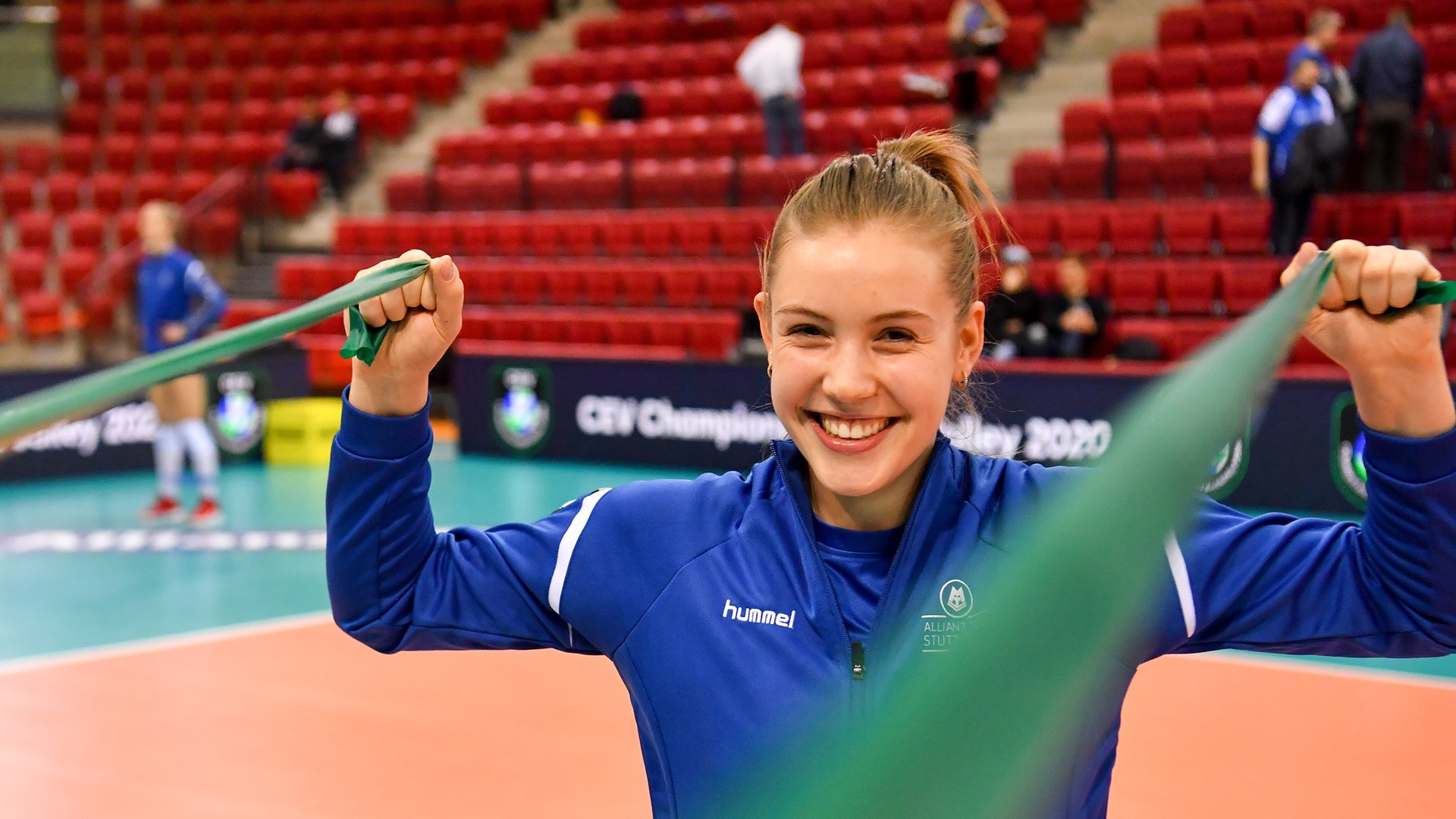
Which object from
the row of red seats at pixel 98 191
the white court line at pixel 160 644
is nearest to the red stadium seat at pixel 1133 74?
the white court line at pixel 160 644

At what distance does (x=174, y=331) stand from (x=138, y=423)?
2.98 meters

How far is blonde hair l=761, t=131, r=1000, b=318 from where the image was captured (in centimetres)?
168

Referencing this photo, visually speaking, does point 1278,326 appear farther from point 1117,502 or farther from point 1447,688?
point 1447,688

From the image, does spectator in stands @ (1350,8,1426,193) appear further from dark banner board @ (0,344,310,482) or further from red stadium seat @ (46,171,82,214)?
red stadium seat @ (46,171,82,214)

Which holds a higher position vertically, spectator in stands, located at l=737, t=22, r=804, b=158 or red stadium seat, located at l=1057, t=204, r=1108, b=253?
spectator in stands, located at l=737, t=22, r=804, b=158

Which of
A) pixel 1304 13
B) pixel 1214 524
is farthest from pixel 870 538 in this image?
pixel 1304 13

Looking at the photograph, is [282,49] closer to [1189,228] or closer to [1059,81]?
[1059,81]

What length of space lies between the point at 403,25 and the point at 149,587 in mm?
13916

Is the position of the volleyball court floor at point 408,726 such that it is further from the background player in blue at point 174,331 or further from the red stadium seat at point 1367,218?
the red stadium seat at point 1367,218

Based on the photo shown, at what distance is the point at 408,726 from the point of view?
15.6ft

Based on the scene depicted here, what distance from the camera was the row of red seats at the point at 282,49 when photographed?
18.6 meters

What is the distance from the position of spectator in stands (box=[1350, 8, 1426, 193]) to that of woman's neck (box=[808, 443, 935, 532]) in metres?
9.49

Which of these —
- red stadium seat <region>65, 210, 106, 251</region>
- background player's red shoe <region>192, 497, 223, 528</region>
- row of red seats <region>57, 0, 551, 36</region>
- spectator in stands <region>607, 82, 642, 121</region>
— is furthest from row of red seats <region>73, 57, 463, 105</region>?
background player's red shoe <region>192, 497, 223, 528</region>

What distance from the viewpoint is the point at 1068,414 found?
9.13 meters
